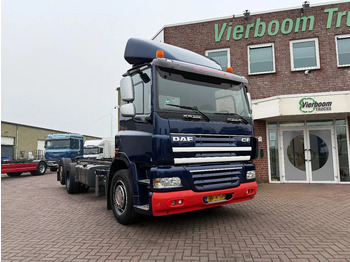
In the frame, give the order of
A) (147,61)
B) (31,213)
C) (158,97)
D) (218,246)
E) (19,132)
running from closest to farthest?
1. (218,246)
2. (158,97)
3. (147,61)
4. (31,213)
5. (19,132)

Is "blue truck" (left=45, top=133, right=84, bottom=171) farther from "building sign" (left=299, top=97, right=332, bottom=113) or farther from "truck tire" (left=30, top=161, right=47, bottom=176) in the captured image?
"building sign" (left=299, top=97, right=332, bottom=113)

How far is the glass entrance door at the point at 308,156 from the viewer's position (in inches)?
410

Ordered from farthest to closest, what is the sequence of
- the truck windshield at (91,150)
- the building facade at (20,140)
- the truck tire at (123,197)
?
the building facade at (20,140) < the truck windshield at (91,150) < the truck tire at (123,197)

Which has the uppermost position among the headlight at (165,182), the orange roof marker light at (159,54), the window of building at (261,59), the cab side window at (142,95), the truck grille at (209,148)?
the window of building at (261,59)

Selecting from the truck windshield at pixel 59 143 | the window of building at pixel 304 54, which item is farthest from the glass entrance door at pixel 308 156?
the truck windshield at pixel 59 143

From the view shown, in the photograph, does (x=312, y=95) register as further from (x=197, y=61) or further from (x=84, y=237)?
(x=84, y=237)

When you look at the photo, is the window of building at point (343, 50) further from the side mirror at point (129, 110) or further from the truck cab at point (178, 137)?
the side mirror at point (129, 110)

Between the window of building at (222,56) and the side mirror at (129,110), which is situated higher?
the window of building at (222,56)

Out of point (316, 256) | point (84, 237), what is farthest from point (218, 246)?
point (84, 237)

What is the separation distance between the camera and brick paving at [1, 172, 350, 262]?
3.52 metres

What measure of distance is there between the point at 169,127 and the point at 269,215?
3271 millimetres

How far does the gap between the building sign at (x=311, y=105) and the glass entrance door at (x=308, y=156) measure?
1406 millimetres

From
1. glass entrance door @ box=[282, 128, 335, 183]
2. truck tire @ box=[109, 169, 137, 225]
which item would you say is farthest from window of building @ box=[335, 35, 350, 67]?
truck tire @ box=[109, 169, 137, 225]

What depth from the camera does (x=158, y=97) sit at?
414 cm
